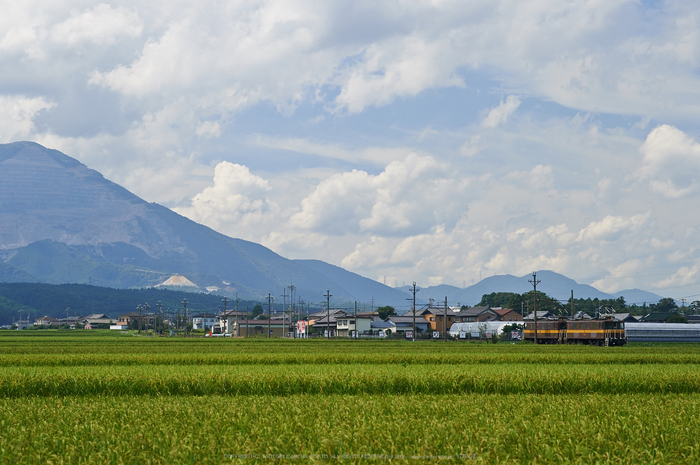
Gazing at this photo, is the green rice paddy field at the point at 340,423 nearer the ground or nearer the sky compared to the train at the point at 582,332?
nearer the sky

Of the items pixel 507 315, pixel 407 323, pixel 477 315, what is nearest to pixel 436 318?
pixel 407 323

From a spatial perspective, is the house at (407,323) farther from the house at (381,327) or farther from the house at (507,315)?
the house at (507,315)

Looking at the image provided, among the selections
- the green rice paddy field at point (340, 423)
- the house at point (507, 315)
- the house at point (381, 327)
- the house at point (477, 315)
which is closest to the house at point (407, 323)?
the house at point (381, 327)

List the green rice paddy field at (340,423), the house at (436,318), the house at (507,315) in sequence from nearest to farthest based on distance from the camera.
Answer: the green rice paddy field at (340,423)
the house at (436,318)
the house at (507,315)

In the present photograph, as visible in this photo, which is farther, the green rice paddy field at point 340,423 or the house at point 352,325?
the house at point 352,325

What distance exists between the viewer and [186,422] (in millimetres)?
14195

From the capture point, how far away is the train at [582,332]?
8544 cm

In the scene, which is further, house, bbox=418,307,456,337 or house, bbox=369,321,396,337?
house, bbox=418,307,456,337

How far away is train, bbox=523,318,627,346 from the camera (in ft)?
280

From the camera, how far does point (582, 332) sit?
300ft

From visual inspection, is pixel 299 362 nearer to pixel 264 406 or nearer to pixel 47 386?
pixel 47 386

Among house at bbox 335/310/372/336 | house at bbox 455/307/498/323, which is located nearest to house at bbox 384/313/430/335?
house at bbox 335/310/372/336

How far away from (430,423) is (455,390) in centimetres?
972

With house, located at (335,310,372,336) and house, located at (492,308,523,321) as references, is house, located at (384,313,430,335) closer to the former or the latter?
house, located at (335,310,372,336)
